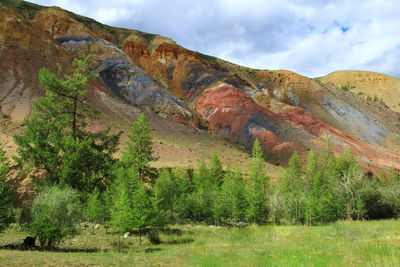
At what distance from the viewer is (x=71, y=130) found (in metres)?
24.0

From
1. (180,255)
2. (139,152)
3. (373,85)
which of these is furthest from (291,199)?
(373,85)

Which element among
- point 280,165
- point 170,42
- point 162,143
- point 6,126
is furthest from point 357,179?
point 170,42

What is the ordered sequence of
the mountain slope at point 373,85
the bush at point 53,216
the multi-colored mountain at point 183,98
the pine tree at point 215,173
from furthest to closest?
the mountain slope at point 373,85 → the multi-colored mountain at point 183,98 → the pine tree at point 215,173 → the bush at point 53,216

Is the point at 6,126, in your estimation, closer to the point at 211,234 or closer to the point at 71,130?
the point at 71,130

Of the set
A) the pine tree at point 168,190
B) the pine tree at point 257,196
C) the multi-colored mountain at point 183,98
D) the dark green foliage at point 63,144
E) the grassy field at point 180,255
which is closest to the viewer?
the grassy field at point 180,255

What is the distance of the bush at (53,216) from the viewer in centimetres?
1549

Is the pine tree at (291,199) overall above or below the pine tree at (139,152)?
below

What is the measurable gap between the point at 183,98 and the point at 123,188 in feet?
225

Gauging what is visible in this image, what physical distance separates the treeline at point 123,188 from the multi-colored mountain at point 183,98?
10.2 metres

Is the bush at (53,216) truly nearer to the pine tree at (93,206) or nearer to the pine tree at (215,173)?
the pine tree at (93,206)

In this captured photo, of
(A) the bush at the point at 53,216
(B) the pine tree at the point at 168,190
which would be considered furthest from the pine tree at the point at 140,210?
(B) the pine tree at the point at 168,190

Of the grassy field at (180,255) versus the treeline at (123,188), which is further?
the treeline at (123,188)

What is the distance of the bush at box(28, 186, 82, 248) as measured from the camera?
1549 cm

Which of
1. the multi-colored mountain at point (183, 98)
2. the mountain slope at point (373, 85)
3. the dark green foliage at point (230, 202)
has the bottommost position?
the dark green foliage at point (230, 202)
